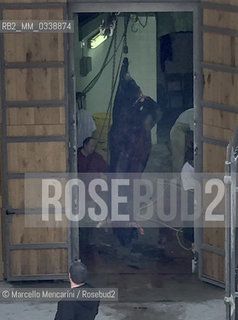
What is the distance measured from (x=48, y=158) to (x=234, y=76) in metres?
2.42

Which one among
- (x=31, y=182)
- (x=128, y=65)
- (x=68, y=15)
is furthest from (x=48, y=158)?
(x=128, y=65)

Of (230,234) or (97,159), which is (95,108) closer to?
(97,159)

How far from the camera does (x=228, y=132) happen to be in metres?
13.4

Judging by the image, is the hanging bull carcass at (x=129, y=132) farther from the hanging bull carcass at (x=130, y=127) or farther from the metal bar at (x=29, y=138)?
the metal bar at (x=29, y=138)

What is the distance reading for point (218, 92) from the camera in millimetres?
13477

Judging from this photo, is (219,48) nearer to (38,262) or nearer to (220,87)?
(220,87)

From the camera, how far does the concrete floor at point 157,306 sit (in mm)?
13008

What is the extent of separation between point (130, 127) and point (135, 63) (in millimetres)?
3245

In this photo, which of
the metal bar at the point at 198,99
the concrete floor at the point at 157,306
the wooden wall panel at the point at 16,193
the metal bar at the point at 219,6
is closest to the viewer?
the concrete floor at the point at 157,306

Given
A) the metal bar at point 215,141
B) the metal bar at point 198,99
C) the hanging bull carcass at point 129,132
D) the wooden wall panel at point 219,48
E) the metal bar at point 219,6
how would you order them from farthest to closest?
1. the hanging bull carcass at point 129,132
2. the metal bar at point 198,99
3. the metal bar at point 215,141
4. the wooden wall panel at point 219,48
5. the metal bar at point 219,6

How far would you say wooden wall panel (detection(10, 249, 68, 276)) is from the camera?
13961 mm

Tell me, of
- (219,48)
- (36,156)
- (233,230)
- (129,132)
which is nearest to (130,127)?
(129,132)

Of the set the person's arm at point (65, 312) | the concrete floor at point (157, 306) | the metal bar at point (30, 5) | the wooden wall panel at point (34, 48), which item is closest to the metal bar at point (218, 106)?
the wooden wall panel at point (34, 48)

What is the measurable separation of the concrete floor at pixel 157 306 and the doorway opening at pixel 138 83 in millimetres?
852
